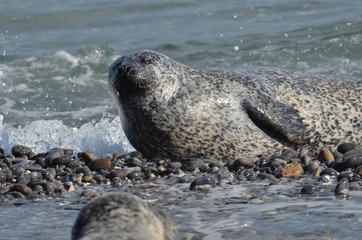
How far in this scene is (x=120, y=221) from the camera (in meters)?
3.14

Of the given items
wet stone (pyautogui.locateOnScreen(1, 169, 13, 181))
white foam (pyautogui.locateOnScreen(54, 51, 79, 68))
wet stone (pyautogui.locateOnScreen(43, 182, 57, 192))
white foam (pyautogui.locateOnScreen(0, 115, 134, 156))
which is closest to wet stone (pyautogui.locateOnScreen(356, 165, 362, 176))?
wet stone (pyautogui.locateOnScreen(43, 182, 57, 192))

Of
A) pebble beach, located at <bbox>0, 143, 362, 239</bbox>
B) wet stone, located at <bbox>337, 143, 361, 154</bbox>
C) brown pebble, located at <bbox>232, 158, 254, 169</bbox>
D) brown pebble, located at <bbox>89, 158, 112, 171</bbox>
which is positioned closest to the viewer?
pebble beach, located at <bbox>0, 143, 362, 239</bbox>

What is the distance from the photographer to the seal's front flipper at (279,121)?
730 centimetres

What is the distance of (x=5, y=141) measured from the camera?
→ 8820 mm

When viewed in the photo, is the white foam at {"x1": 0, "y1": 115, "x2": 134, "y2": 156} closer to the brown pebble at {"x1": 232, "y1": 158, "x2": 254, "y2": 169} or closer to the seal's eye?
the seal's eye

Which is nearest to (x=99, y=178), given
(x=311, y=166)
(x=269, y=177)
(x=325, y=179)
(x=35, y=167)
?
(x=35, y=167)

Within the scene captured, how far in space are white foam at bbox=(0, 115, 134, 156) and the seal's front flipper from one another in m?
1.68

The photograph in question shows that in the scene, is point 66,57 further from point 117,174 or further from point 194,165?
point 117,174

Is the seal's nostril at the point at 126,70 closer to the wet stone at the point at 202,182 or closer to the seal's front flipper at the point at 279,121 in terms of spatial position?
the seal's front flipper at the point at 279,121

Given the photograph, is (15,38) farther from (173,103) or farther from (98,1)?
(173,103)

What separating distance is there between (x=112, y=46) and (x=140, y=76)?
7.84 metres

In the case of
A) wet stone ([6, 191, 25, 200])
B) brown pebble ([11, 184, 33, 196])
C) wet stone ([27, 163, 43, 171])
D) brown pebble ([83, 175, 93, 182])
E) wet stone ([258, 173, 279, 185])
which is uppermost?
wet stone ([27, 163, 43, 171])

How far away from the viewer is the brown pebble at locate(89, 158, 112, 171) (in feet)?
22.9

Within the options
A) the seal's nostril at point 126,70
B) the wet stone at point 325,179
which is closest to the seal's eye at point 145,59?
the seal's nostril at point 126,70
